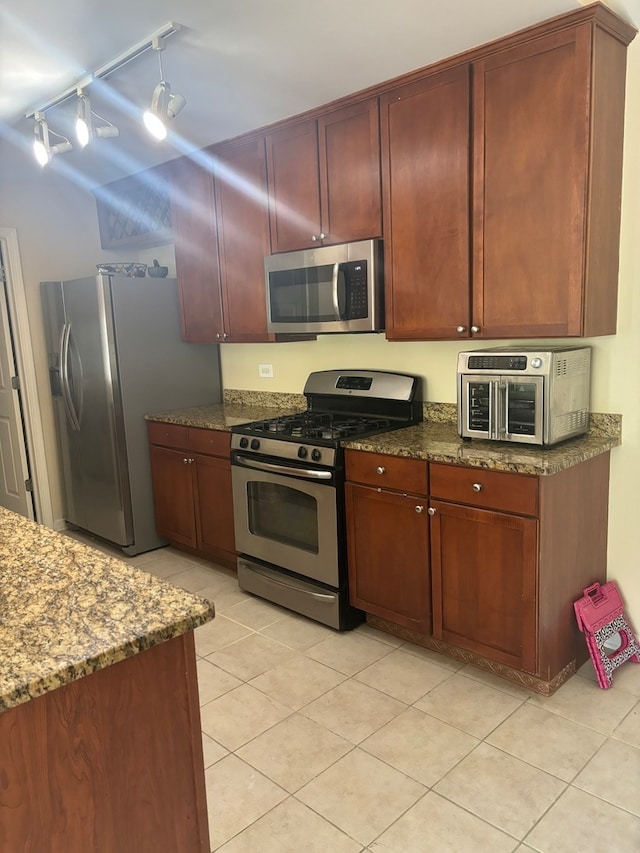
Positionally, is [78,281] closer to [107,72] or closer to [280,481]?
[107,72]

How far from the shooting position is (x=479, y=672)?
2.57 m

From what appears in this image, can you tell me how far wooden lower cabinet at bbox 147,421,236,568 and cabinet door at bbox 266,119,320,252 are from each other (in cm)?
109

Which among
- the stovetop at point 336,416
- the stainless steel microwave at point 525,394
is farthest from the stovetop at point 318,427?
the stainless steel microwave at point 525,394

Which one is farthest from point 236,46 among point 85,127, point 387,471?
point 387,471

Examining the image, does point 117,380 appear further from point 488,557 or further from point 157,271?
point 488,557

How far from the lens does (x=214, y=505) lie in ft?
11.8

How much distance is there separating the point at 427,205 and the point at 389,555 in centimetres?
147

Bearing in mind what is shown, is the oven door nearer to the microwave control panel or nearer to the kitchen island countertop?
the microwave control panel

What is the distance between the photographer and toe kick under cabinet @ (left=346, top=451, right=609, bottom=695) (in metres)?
2.27

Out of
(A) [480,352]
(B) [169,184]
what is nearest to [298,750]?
(A) [480,352]

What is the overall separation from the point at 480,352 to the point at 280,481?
3.69 ft

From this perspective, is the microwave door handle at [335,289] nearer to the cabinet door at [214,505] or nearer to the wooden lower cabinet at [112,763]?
the cabinet door at [214,505]

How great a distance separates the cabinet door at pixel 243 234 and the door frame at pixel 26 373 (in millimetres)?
1509

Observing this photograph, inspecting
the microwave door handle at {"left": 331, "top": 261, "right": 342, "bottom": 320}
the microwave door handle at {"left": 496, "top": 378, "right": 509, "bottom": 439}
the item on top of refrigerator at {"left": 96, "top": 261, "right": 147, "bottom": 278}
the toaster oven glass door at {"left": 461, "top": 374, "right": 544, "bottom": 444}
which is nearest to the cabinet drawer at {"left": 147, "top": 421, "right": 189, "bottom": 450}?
the item on top of refrigerator at {"left": 96, "top": 261, "right": 147, "bottom": 278}
